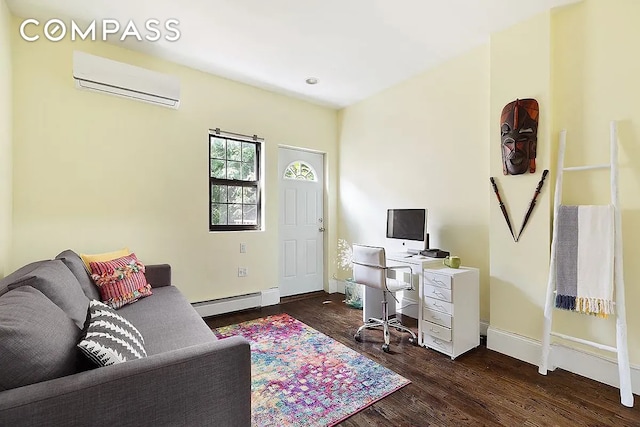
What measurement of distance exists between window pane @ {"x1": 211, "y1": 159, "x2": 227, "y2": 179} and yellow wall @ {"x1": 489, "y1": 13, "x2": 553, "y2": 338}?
2.84 metres

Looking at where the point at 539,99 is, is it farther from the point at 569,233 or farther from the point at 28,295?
the point at 28,295

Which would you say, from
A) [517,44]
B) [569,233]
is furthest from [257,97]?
[569,233]

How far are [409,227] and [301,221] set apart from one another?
167cm

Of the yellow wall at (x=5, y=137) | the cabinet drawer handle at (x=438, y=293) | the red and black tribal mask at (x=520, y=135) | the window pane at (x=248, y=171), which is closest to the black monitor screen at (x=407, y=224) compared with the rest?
the cabinet drawer handle at (x=438, y=293)

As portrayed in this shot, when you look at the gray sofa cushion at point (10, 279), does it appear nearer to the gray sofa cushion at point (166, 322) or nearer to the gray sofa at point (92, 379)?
the gray sofa at point (92, 379)

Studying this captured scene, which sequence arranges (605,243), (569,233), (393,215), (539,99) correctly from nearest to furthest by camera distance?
(605,243), (569,233), (539,99), (393,215)

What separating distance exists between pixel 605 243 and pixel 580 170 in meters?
0.56

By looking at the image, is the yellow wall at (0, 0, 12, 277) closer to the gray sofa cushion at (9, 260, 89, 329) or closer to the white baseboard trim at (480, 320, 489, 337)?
the gray sofa cushion at (9, 260, 89, 329)

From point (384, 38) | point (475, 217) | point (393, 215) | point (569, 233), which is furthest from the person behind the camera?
point (393, 215)

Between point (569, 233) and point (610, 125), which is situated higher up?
point (610, 125)

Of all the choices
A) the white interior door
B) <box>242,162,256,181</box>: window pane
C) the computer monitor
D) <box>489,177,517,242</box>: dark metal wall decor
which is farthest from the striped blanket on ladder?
<box>242,162,256,181</box>: window pane

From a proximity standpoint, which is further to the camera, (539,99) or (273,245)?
(273,245)

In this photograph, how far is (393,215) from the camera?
3299mm

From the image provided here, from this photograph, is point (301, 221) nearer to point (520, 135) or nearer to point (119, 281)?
point (119, 281)
